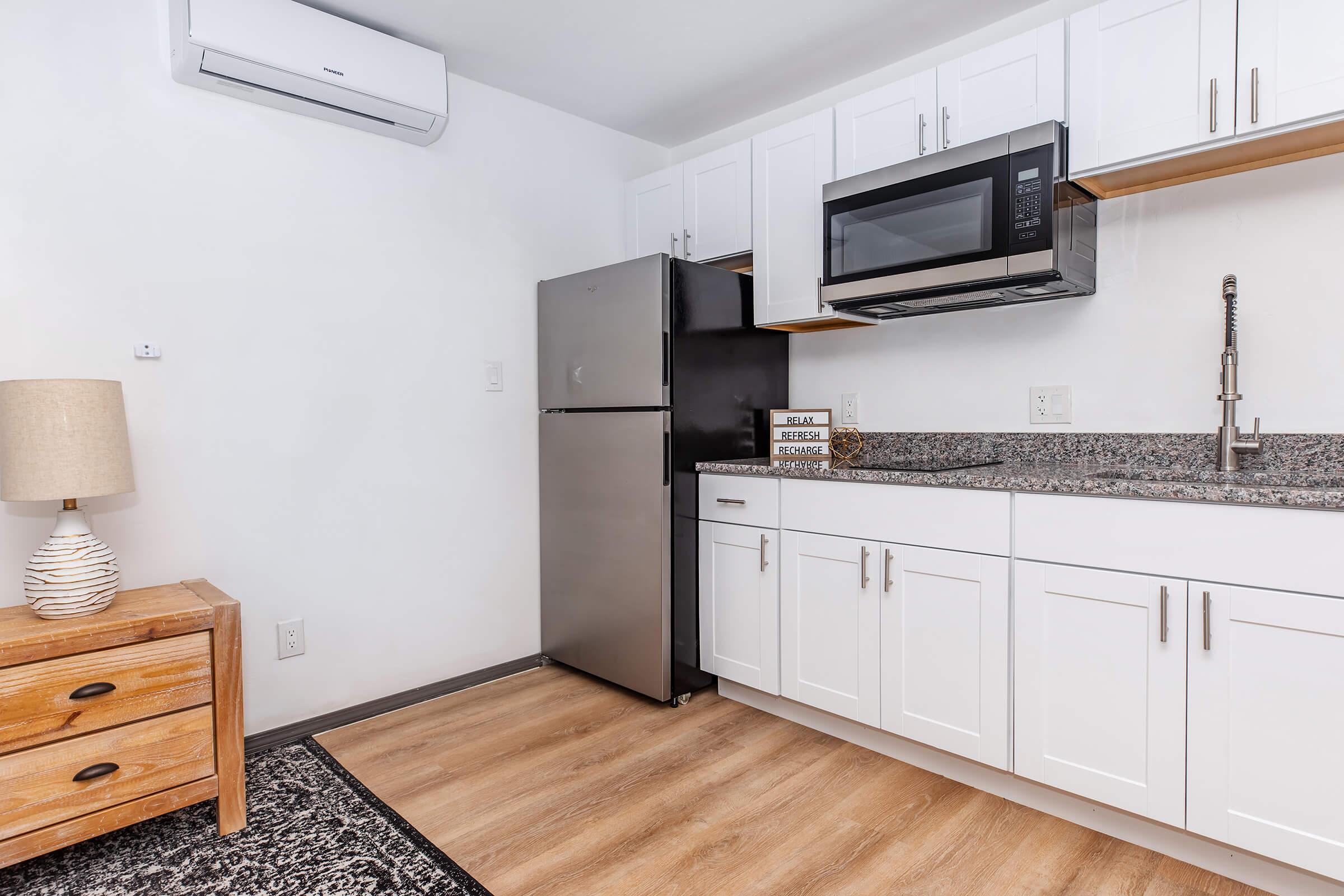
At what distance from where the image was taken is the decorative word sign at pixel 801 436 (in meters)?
2.67

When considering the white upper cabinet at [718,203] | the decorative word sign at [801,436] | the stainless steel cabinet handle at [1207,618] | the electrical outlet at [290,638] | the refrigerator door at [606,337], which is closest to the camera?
the stainless steel cabinet handle at [1207,618]

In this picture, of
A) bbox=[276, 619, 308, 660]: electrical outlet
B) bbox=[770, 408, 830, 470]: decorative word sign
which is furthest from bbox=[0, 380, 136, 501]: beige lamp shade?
bbox=[770, 408, 830, 470]: decorative word sign

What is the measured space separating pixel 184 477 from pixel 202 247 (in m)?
0.69

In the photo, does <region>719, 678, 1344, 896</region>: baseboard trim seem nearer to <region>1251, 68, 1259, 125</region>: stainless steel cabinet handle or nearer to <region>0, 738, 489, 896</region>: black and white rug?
<region>0, 738, 489, 896</region>: black and white rug

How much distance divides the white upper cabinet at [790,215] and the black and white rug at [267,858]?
6.62ft

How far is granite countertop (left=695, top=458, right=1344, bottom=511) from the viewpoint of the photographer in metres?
1.45

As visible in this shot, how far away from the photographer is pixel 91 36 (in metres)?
1.98

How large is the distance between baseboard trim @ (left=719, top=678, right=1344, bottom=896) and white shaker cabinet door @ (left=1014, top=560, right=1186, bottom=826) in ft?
0.29

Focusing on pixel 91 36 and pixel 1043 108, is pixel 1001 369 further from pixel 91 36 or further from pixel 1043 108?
pixel 91 36

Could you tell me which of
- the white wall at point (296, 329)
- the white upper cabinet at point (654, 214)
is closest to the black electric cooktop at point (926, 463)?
the white upper cabinet at point (654, 214)

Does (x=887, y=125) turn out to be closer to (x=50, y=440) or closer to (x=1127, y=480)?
(x=1127, y=480)

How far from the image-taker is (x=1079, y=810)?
1.82 metres

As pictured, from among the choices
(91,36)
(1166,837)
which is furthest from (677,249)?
(1166,837)

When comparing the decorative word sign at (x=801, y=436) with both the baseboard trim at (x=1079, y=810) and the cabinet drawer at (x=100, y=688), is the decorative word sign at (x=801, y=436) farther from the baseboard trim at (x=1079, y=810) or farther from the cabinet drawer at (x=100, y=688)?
the cabinet drawer at (x=100, y=688)
